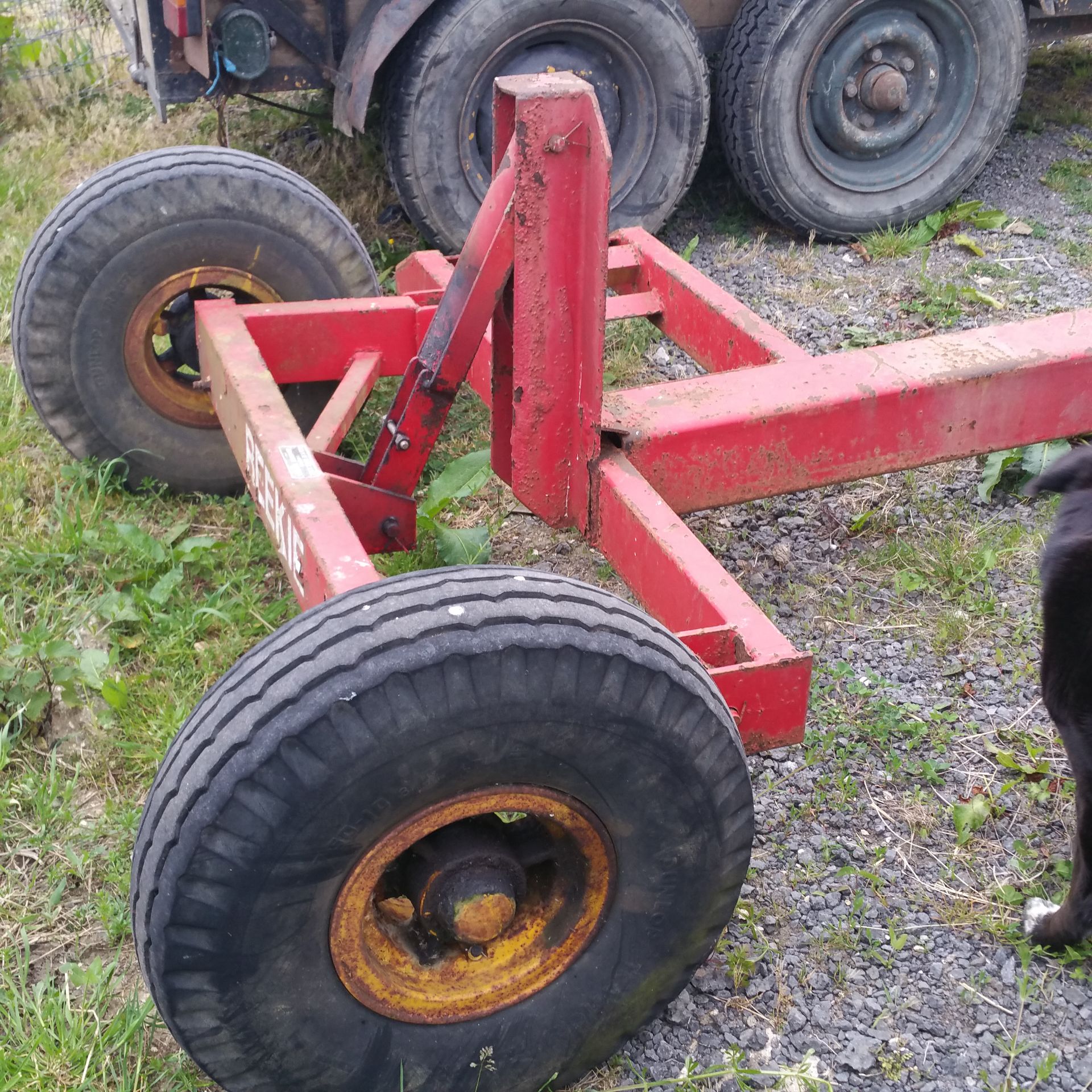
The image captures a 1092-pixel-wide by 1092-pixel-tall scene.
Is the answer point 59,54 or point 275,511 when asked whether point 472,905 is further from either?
point 59,54

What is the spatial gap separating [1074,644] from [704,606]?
0.64 metres

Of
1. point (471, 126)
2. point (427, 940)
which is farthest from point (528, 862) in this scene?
point (471, 126)

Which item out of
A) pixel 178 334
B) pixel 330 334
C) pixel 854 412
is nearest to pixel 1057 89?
pixel 854 412

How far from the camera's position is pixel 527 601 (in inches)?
70.0

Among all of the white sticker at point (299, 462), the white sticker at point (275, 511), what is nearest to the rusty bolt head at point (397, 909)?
the white sticker at point (275, 511)

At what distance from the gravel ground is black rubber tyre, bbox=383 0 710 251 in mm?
981

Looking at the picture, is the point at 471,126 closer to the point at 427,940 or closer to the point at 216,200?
the point at 216,200

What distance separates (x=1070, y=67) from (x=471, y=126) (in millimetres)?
4038

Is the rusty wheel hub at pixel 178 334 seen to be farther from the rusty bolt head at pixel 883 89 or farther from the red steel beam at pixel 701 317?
the rusty bolt head at pixel 883 89

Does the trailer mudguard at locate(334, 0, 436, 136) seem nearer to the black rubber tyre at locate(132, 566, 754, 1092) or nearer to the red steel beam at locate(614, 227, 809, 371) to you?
the red steel beam at locate(614, 227, 809, 371)

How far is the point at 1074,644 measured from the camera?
208cm

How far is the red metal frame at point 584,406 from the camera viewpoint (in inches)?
87.8

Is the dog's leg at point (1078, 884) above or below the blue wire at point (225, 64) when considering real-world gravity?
below

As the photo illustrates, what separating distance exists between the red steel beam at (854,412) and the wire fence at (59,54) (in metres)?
5.35
